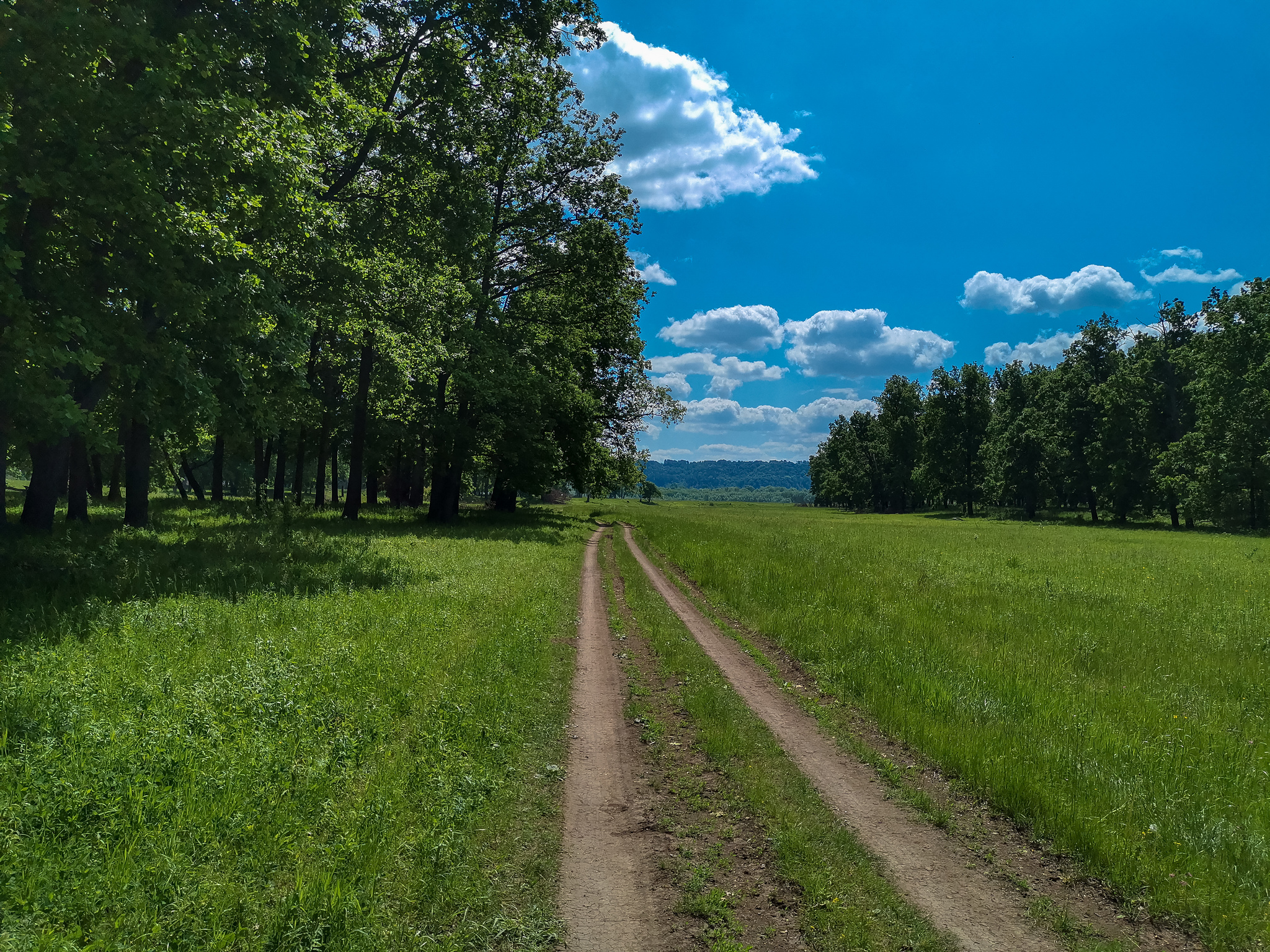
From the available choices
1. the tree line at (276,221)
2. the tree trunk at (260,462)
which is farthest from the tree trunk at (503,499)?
the tree trunk at (260,462)

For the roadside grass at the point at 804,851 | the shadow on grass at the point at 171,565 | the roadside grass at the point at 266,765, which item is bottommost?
the roadside grass at the point at 804,851

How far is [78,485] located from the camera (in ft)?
71.6

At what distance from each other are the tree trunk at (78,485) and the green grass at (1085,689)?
22268mm

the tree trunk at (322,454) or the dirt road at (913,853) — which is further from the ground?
the tree trunk at (322,454)

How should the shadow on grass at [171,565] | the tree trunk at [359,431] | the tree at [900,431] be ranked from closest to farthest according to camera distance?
the shadow on grass at [171,565] < the tree trunk at [359,431] < the tree at [900,431]

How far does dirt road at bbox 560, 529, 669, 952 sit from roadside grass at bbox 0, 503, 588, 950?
0.21 m

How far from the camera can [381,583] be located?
14539 mm

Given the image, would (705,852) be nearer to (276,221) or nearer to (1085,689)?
(1085,689)

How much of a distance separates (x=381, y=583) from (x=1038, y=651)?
14.4 m

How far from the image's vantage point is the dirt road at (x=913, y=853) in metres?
4.33

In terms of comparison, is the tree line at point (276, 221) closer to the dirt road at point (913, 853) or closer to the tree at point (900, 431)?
the dirt road at point (913, 853)

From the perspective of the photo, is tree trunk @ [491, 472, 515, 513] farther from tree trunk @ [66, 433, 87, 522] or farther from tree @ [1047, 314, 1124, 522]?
tree @ [1047, 314, 1124, 522]

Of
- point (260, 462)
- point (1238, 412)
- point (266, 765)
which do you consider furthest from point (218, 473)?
point (1238, 412)

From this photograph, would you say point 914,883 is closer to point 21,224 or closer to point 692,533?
point 21,224
